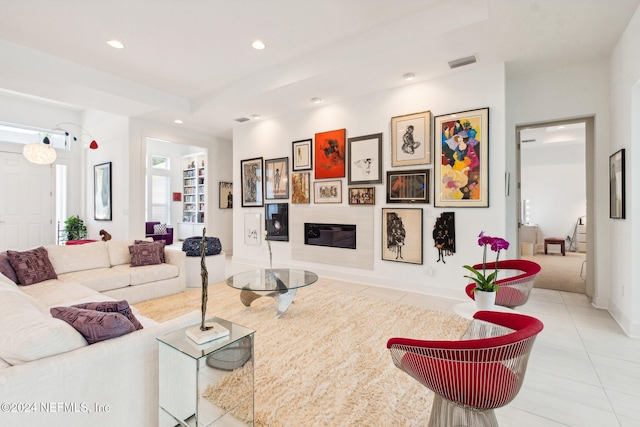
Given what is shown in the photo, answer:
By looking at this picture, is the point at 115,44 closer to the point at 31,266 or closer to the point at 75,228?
the point at 31,266

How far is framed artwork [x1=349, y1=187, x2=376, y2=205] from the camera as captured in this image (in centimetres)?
484

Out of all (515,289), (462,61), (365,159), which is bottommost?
(515,289)

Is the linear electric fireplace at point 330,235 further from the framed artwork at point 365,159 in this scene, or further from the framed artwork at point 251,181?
the framed artwork at point 251,181

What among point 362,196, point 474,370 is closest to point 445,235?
point 362,196

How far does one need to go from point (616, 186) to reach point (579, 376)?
2.23m

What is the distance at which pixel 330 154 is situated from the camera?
5.30 meters

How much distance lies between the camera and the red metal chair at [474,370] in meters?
1.29

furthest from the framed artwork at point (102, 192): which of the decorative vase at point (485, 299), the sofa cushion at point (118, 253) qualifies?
the decorative vase at point (485, 299)

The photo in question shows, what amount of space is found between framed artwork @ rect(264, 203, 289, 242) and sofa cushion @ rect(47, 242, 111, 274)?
2867 mm

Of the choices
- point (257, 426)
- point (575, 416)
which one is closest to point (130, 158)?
point (257, 426)

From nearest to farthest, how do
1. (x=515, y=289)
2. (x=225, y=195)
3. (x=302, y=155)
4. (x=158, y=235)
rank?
(x=515, y=289), (x=302, y=155), (x=225, y=195), (x=158, y=235)

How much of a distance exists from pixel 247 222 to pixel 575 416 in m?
5.93

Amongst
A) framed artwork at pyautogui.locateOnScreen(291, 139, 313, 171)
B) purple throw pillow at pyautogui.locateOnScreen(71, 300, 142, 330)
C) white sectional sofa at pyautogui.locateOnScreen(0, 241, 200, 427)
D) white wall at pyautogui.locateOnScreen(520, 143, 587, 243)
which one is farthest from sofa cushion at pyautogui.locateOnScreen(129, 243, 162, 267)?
white wall at pyautogui.locateOnScreen(520, 143, 587, 243)

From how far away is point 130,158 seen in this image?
6.26 metres
